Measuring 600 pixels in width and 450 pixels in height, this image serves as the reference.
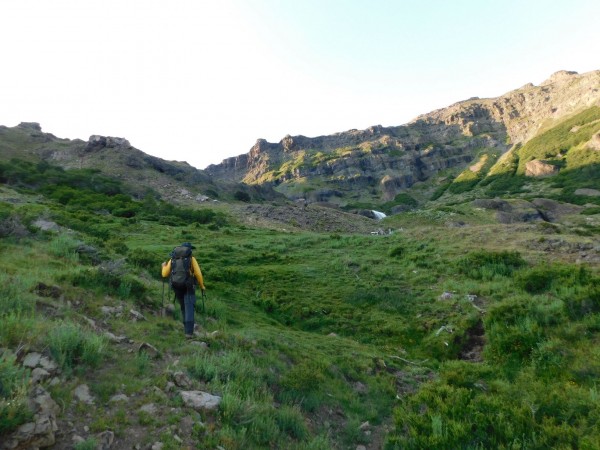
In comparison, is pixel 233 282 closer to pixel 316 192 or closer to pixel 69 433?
pixel 69 433

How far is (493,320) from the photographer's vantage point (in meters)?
10.7

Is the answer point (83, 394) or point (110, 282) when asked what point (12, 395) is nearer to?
point (83, 394)

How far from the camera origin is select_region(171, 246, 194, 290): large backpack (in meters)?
8.73

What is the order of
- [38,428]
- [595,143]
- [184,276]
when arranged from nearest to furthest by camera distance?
[38,428] < [184,276] < [595,143]

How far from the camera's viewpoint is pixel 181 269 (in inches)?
350

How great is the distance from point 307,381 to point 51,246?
30.8 feet

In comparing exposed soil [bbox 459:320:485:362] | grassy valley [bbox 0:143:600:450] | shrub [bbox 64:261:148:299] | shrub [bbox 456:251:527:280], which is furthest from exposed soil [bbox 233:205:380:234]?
shrub [bbox 64:261:148:299]

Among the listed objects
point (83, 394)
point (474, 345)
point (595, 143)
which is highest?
point (595, 143)

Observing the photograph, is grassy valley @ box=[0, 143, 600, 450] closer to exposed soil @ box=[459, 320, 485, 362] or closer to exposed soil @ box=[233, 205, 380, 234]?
exposed soil @ box=[459, 320, 485, 362]

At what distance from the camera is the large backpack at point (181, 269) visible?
8734mm

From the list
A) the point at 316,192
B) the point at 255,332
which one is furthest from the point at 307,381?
the point at 316,192

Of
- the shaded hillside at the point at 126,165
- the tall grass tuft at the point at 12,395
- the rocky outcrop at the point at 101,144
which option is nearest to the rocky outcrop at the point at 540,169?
the shaded hillside at the point at 126,165

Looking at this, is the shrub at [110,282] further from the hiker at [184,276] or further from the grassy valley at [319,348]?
the hiker at [184,276]

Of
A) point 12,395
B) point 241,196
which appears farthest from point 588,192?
point 12,395
